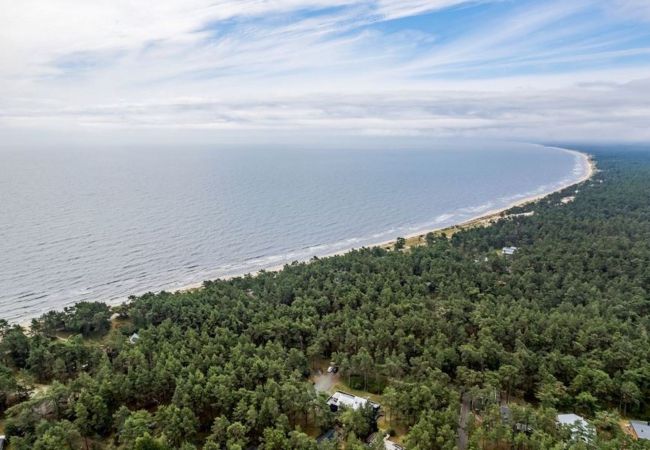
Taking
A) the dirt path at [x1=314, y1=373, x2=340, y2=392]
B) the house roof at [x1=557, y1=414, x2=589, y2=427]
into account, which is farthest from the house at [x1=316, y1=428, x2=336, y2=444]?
the house roof at [x1=557, y1=414, x2=589, y2=427]

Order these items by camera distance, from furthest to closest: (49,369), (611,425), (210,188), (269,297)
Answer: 1. (210,188)
2. (269,297)
3. (49,369)
4. (611,425)

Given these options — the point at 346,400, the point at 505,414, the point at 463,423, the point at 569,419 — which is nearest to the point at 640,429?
the point at 569,419

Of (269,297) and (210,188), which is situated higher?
(210,188)

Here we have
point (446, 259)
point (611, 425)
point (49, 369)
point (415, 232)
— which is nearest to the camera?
point (611, 425)

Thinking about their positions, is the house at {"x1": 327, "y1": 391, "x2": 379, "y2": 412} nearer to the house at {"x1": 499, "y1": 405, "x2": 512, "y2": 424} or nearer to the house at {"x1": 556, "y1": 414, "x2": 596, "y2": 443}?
the house at {"x1": 499, "y1": 405, "x2": 512, "y2": 424}

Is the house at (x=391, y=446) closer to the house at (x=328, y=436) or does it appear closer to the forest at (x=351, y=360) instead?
the forest at (x=351, y=360)

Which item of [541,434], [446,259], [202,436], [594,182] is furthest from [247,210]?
[594,182]

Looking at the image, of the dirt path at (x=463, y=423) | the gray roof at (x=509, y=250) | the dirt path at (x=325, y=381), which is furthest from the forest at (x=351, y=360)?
the gray roof at (x=509, y=250)

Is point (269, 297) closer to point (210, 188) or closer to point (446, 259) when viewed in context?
point (446, 259)
